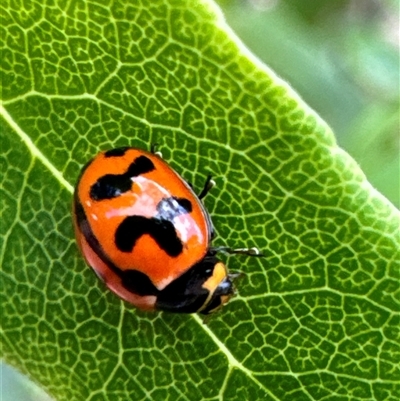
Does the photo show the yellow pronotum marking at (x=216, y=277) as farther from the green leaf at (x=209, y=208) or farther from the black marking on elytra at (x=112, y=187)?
the black marking on elytra at (x=112, y=187)

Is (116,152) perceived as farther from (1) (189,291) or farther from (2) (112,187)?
(1) (189,291)

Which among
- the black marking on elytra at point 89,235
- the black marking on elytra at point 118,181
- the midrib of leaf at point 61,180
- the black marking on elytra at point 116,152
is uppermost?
the black marking on elytra at point 116,152

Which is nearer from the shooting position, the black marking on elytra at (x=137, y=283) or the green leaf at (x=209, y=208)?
the green leaf at (x=209, y=208)

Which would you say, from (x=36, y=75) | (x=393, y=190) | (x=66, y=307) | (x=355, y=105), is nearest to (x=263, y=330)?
(x=66, y=307)

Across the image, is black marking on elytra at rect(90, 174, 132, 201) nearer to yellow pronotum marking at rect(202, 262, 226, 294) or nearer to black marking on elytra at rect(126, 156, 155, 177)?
black marking on elytra at rect(126, 156, 155, 177)

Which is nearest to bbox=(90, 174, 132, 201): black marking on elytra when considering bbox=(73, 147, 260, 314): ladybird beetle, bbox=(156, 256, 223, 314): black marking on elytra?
bbox=(73, 147, 260, 314): ladybird beetle

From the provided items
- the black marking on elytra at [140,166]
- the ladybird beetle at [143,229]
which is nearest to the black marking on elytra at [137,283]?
the ladybird beetle at [143,229]

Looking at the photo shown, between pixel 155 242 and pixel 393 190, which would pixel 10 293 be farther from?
pixel 393 190
